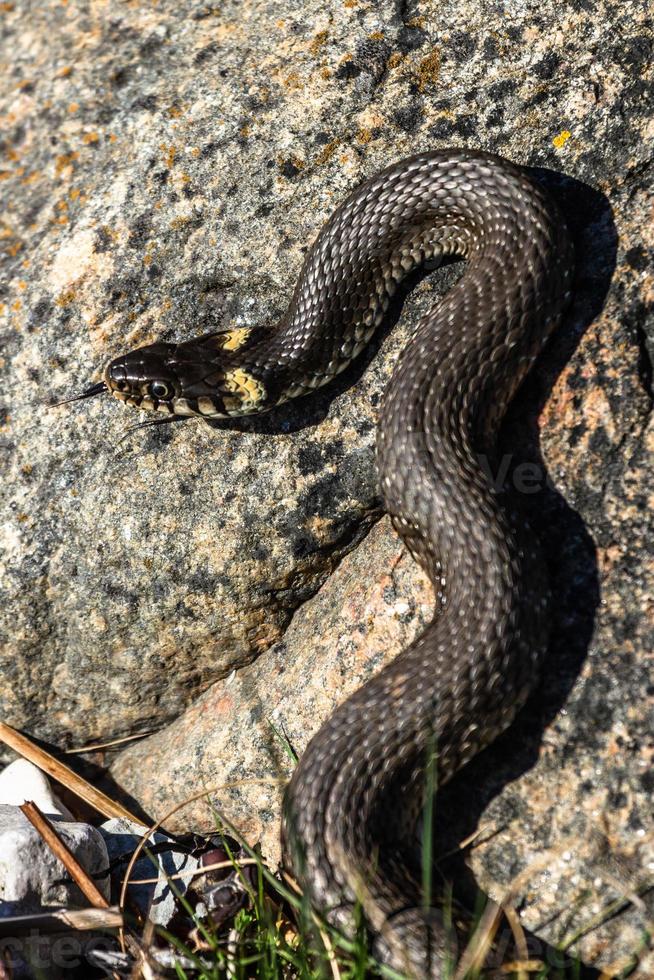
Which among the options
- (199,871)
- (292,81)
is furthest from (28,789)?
(292,81)

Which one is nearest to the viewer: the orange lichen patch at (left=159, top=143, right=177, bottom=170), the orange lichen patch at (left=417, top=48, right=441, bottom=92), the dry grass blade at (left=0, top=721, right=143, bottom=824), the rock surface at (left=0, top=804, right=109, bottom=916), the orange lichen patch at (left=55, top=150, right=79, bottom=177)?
the rock surface at (left=0, top=804, right=109, bottom=916)

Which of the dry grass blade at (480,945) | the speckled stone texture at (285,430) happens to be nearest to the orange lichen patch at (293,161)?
the speckled stone texture at (285,430)

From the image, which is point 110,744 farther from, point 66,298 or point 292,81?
point 292,81

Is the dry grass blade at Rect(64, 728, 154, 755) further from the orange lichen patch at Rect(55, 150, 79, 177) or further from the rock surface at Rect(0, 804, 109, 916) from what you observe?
the orange lichen patch at Rect(55, 150, 79, 177)

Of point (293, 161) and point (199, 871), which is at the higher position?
point (293, 161)

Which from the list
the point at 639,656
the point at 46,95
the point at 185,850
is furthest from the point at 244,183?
the point at 185,850

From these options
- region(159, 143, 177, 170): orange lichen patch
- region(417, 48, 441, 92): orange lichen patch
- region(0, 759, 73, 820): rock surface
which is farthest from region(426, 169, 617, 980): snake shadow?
region(159, 143, 177, 170): orange lichen patch
